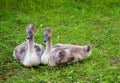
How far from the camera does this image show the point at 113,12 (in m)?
10.7

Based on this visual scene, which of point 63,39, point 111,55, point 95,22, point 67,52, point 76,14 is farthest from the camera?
point 76,14

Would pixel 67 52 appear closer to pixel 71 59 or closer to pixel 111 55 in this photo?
pixel 71 59

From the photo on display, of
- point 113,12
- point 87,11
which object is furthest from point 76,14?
point 113,12

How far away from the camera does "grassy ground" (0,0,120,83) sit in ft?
19.5

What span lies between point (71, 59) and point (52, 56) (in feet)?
1.08

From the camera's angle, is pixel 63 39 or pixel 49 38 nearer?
pixel 49 38

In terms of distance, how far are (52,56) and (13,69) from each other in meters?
0.71

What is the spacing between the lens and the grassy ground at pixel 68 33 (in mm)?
5930

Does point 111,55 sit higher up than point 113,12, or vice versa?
point 113,12

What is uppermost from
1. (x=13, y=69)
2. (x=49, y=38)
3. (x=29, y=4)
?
(x=29, y=4)

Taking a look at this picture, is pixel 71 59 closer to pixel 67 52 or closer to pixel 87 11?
pixel 67 52

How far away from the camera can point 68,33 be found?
28.8ft

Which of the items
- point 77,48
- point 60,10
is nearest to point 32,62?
point 77,48

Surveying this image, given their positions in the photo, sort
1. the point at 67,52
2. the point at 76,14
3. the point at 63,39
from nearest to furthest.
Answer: the point at 67,52
the point at 63,39
the point at 76,14
